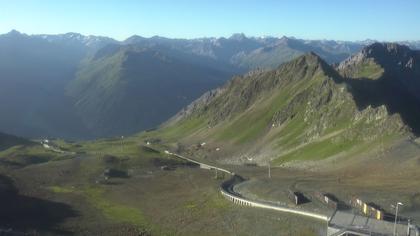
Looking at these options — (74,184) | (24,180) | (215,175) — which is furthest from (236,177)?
(24,180)

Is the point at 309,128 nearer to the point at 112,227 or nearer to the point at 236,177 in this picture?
the point at 236,177

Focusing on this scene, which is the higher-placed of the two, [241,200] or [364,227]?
[364,227]

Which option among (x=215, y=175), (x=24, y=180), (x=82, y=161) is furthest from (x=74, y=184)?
(x=215, y=175)

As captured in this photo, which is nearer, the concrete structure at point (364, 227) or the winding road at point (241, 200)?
the concrete structure at point (364, 227)

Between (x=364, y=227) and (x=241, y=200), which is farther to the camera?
(x=241, y=200)

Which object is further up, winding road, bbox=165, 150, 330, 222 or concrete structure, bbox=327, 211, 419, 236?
concrete structure, bbox=327, 211, 419, 236

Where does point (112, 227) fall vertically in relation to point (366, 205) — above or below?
below

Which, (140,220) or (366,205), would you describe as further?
(140,220)

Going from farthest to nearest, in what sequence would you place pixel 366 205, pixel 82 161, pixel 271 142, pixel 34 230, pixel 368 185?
pixel 271 142 → pixel 82 161 → pixel 368 185 → pixel 34 230 → pixel 366 205

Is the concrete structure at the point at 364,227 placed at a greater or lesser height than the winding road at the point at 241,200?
greater

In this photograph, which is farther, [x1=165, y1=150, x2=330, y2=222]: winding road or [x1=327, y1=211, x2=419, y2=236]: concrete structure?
[x1=165, y1=150, x2=330, y2=222]: winding road

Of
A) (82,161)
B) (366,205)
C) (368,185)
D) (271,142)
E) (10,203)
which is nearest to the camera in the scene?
(366,205)
